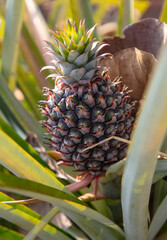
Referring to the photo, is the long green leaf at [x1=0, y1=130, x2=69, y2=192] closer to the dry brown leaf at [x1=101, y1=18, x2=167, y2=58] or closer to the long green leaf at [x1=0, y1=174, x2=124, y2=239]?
the long green leaf at [x1=0, y1=174, x2=124, y2=239]

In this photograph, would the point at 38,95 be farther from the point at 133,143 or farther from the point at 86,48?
the point at 133,143

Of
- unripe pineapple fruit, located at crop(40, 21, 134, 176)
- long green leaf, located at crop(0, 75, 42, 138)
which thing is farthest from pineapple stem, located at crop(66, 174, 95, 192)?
long green leaf, located at crop(0, 75, 42, 138)

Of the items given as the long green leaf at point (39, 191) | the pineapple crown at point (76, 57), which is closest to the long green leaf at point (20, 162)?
the long green leaf at point (39, 191)

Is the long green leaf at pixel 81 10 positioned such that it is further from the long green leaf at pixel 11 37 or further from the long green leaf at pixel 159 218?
the long green leaf at pixel 159 218

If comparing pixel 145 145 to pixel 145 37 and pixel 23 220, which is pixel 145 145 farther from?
pixel 145 37

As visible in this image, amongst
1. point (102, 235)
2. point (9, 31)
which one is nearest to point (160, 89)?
point (102, 235)
